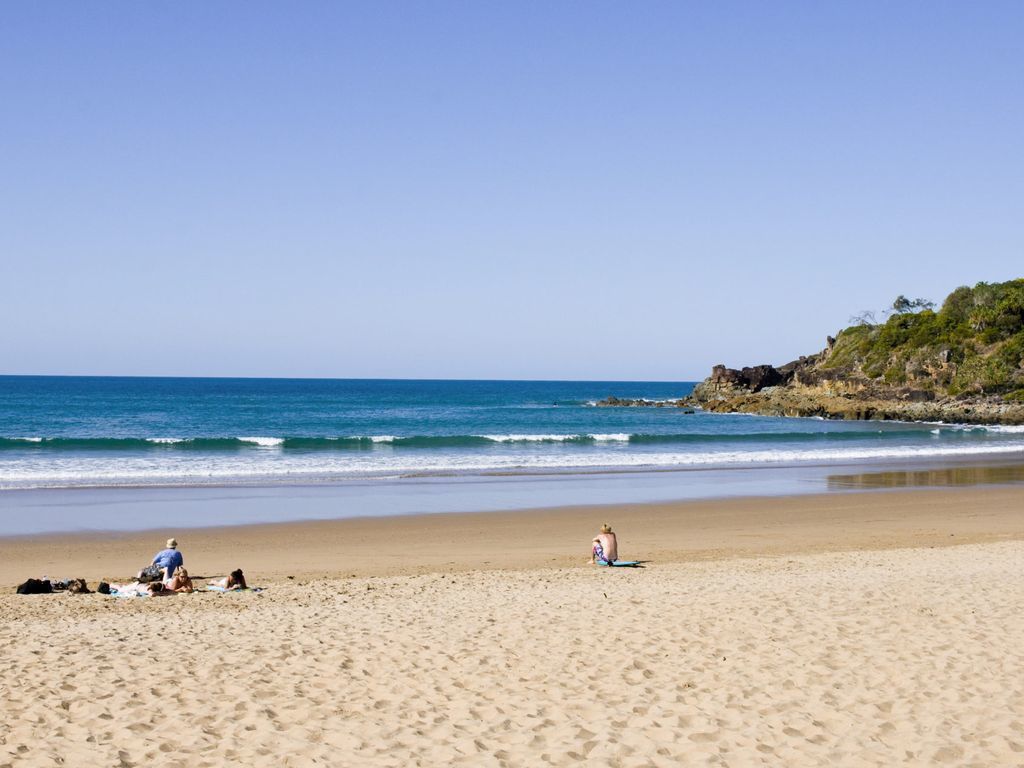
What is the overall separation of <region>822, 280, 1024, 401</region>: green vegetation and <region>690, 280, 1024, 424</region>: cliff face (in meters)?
0.08

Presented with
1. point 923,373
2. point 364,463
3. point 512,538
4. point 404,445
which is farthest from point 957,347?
point 512,538

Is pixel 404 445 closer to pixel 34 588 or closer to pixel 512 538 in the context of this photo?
pixel 512 538

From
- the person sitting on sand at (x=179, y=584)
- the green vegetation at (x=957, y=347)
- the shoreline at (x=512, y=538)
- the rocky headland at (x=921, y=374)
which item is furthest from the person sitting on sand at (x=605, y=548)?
the green vegetation at (x=957, y=347)

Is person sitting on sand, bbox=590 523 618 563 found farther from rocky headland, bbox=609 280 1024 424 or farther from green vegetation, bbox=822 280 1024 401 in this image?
green vegetation, bbox=822 280 1024 401

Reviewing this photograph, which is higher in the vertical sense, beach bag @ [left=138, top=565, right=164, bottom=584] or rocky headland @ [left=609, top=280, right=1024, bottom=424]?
rocky headland @ [left=609, top=280, right=1024, bottom=424]

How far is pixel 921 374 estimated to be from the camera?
79.4 metres

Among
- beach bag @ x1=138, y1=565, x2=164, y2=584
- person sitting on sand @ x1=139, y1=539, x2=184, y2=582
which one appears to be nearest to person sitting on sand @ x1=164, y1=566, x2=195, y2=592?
beach bag @ x1=138, y1=565, x2=164, y2=584

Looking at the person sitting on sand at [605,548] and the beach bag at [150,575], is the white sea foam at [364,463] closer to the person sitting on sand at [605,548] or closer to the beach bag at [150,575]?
the beach bag at [150,575]

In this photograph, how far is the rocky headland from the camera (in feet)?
238

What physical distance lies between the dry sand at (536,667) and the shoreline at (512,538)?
0.38 metres

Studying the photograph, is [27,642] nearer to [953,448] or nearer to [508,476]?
[508,476]

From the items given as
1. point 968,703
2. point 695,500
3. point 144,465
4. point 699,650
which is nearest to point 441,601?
point 699,650

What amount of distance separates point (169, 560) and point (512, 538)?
26.2 feet

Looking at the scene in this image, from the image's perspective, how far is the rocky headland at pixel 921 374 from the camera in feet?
238
